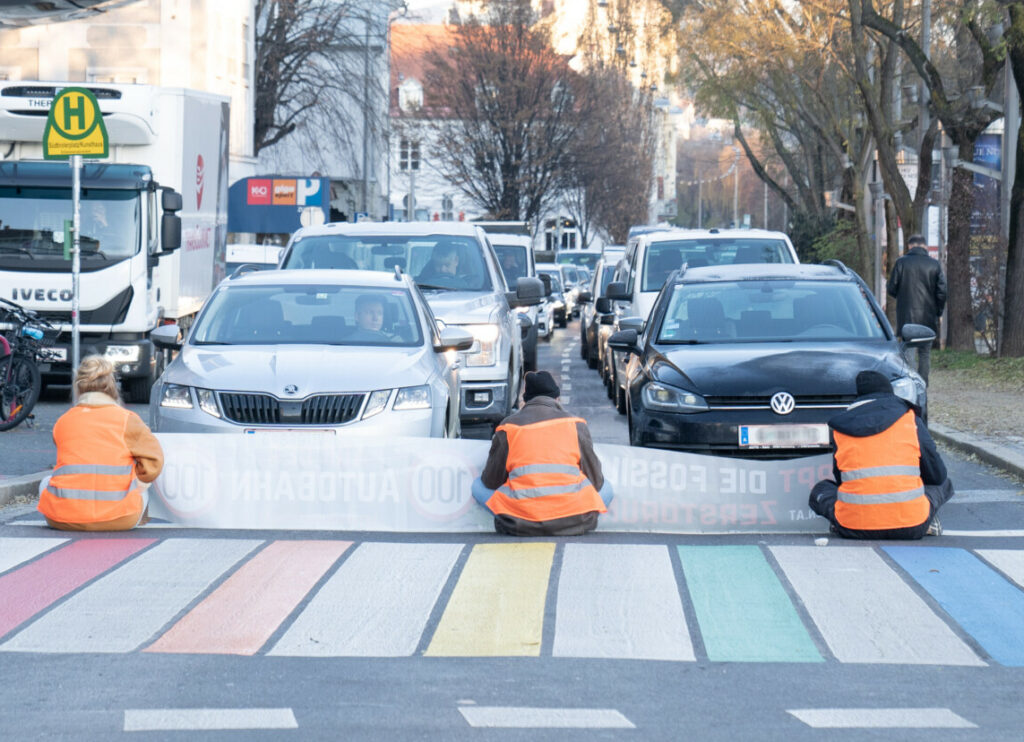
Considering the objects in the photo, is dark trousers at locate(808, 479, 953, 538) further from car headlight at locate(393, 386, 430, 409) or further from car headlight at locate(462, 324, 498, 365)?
car headlight at locate(462, 324, 498, 365)

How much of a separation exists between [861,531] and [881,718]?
351 cm

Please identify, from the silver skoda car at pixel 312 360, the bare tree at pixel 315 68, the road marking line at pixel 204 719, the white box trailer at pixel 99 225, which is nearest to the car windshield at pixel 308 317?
the silver skoda car at pixel 312 360

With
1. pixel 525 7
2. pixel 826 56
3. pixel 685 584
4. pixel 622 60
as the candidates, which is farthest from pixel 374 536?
pixel 622 60

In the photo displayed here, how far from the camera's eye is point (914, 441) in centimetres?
885

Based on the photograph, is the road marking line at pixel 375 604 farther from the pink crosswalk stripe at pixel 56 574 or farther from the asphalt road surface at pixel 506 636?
the pink crosswalk stripe at pixel 56 574

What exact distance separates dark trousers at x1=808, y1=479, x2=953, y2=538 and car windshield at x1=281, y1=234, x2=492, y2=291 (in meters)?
6.58

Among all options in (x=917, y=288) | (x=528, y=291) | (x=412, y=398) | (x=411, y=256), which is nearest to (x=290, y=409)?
(x=412, y=398)

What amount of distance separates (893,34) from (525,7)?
3782 centimetres

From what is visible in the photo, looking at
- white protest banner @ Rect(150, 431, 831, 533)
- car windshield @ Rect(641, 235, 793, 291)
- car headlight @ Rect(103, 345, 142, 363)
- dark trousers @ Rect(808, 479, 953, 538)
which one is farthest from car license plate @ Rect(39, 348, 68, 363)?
dark trousers @ Rect(808, 479, 953, 538)

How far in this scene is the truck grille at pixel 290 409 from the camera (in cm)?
1018

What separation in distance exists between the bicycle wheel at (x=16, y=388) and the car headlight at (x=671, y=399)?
700cm

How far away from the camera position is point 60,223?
17.9 meters

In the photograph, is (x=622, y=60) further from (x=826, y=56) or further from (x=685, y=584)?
(x=685, y=584)

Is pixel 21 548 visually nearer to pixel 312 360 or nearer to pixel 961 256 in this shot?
pixel 312 360
